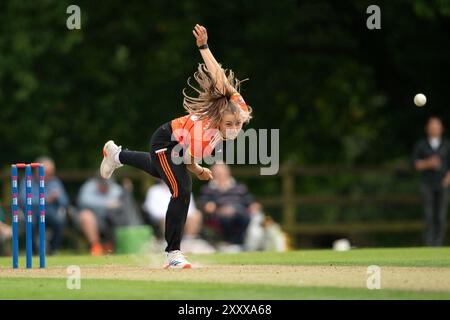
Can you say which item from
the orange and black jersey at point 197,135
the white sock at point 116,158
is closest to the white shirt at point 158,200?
the white sock at point 116,158

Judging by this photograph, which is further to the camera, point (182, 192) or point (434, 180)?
point (434, 180)

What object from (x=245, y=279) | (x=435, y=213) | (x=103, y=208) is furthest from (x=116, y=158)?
(x=103, y=208)

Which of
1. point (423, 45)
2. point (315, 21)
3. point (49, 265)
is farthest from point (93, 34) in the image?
point (49, 265)

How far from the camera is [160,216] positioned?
1964cm

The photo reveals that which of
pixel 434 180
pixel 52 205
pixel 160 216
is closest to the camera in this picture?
pixel 434 180

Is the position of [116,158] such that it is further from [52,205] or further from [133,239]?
[52,205]

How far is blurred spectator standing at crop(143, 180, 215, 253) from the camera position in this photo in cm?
1894

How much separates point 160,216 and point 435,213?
16.6 ft

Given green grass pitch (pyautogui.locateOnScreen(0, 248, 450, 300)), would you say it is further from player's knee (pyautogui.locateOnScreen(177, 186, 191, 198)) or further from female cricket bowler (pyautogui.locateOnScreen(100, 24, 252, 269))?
player's knee (pyautogui.locateOnScreen(177, 186, 191, 198))

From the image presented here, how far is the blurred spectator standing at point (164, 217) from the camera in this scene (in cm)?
1894

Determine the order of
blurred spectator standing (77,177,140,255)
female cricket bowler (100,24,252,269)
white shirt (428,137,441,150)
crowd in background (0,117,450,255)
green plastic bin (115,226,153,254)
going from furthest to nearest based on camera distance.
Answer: blurred spectator standing (77,177,140,255) → green plastic bin (115,226,153,254) → white shirt (428,137,441,150) → crowd in background (0,117,450,255) → female cricket bowler (100,24,252,269)

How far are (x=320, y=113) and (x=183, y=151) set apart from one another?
14633mm

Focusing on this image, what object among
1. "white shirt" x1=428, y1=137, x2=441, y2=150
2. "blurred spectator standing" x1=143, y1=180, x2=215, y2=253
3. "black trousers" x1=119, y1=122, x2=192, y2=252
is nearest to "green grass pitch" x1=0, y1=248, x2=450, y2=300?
"black trousers" x1=119, y1=122, x2=192, y2=252

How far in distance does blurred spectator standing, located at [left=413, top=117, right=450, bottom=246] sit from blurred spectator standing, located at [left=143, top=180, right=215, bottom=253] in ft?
12.6
